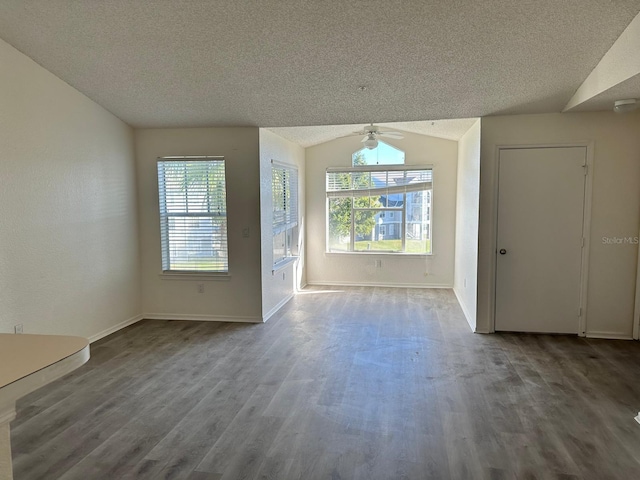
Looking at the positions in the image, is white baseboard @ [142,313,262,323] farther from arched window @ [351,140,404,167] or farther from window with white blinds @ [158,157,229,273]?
arched window @ [351,140,404,167]

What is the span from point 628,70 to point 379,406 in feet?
9.80

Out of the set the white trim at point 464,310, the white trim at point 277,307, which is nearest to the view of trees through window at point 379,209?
the white trim at point 464,310

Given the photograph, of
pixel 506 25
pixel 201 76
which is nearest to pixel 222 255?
pixel 201 76

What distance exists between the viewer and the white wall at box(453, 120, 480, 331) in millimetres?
4887

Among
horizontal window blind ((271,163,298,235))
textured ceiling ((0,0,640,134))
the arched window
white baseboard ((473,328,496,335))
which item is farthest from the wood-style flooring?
the arched window

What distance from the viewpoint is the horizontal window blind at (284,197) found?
5861 mm

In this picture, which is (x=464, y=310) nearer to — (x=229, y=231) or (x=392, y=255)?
(x=392, y=255)

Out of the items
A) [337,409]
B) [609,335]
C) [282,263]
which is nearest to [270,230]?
[282,263]

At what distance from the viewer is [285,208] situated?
634cm

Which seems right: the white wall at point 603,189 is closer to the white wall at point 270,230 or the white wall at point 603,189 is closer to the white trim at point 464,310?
the white trim at point 464,310

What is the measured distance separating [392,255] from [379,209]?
32.6 inches

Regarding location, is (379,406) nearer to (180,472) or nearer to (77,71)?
(180,472)

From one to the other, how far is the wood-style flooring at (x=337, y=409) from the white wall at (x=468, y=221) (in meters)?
0.70

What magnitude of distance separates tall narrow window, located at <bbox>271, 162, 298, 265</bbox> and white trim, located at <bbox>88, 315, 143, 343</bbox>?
190 cm
